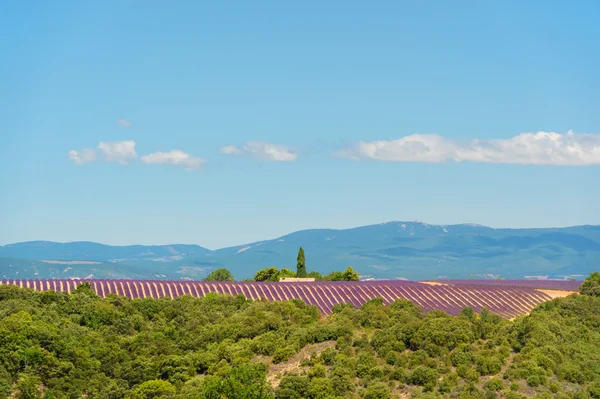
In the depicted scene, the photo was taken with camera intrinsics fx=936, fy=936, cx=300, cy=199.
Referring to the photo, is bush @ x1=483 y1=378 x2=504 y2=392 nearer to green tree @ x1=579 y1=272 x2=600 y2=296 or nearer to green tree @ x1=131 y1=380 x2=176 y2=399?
green tree @ x1=131 y1=380 x2=176 y2=399

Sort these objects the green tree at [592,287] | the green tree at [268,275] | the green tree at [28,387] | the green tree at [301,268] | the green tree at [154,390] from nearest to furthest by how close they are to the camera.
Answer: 1. the green tree at [28,387]
2. the green tree at [154,390]
3. the green tree at [592,287]
4. the green tree at [268,275]
5. the green tree at [301,268]

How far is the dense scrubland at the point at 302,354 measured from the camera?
65750 millimetres

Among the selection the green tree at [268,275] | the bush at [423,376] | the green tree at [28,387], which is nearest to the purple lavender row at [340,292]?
the green tree at [28,387]

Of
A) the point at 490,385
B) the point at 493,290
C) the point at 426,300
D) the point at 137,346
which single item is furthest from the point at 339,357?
the point at 493,290

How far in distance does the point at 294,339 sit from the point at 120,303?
96.9 feet

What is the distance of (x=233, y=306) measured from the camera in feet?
333

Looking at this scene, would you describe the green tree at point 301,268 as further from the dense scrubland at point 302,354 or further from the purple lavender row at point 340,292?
the dense scrubland at point 302,354

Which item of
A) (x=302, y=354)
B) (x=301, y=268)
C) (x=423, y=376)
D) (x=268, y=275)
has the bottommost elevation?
(x=423, y=376)

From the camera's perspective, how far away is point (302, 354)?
73.2 m

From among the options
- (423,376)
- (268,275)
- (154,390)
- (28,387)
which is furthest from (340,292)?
(28,387)

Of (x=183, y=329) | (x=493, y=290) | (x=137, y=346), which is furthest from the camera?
(x=493, y=290)

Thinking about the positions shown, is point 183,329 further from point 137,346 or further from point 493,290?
point 493,290

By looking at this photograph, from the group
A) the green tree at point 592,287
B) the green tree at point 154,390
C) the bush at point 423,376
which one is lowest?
the green tree at point 154,390

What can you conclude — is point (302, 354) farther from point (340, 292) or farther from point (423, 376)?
point (340, 292)
